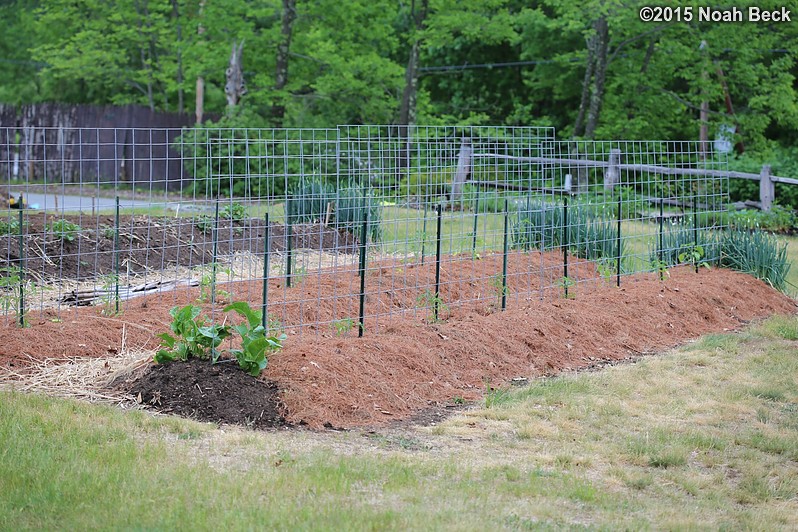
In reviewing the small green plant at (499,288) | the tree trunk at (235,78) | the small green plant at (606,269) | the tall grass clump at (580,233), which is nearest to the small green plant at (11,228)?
the small green plant at (499,288)

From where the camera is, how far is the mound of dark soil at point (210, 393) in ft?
17.8

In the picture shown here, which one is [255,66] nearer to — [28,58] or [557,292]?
[28,58]

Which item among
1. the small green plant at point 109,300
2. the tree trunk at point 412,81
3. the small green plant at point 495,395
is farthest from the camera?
the tree trunk at point 412,81

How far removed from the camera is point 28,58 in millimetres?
28828

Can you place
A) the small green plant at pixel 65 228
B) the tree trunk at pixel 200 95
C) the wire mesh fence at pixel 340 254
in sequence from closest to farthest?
the wire mesh fence at pixel 340 254 < the small green plant at pixel 65 228 < the tree trunk at pixel 200 95

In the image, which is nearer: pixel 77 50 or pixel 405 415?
pixel 405 415

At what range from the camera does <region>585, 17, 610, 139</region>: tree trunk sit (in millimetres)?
20531

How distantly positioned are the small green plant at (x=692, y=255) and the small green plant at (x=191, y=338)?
5.51 metres

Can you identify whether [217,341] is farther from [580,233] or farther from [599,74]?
[599,74]

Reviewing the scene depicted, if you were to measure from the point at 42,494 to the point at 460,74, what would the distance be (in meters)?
23.6

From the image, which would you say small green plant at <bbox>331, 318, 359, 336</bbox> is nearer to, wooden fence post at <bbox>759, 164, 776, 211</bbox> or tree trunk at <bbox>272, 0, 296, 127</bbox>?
wooden fence post at <bbox>759, 164, 776, 211</bbox>

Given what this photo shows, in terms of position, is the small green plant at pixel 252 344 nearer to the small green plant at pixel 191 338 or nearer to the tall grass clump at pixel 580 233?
the small green plant at pixel 191 338

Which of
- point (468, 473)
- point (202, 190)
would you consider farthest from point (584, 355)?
point (202, 190)

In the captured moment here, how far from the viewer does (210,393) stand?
556 centimetres
